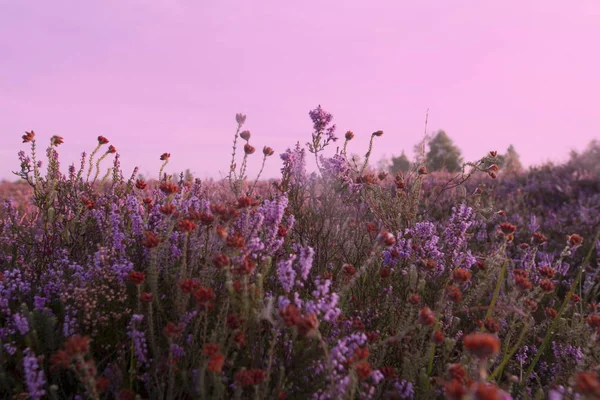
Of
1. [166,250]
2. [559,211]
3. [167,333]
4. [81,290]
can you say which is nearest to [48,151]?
[166,250]

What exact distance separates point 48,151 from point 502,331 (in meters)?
3.76

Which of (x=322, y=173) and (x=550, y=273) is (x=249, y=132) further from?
(x=550, y=273)

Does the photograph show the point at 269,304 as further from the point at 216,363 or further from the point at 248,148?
the point at 248,148

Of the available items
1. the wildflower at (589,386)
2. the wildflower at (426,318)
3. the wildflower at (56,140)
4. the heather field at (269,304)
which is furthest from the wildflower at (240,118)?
the wildflower at (589,386)

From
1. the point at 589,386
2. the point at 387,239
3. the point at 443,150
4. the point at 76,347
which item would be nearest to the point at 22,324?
the point at 76,347

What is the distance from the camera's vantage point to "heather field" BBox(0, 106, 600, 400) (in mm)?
1772

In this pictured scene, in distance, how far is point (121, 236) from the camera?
2.58 m

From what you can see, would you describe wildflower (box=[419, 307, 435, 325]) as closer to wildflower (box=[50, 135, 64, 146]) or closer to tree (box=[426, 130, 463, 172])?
wildflower (box=[50, 135, 64, 146])

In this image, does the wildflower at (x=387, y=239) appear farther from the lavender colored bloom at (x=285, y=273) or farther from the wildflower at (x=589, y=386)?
the wildflower at (x=589, y=386)

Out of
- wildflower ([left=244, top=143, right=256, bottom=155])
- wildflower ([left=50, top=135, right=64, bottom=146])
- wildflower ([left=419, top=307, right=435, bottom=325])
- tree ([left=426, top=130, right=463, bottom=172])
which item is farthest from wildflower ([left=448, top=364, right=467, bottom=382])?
tree ([left=426, top=130, right=463, bottom=172])

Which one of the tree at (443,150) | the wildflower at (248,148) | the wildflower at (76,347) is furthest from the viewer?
the tree at (443,150)

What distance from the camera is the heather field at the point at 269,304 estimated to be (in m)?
1.77

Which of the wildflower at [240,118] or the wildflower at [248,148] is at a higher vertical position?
the wildflower at [240,118]

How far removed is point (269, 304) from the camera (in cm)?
172
